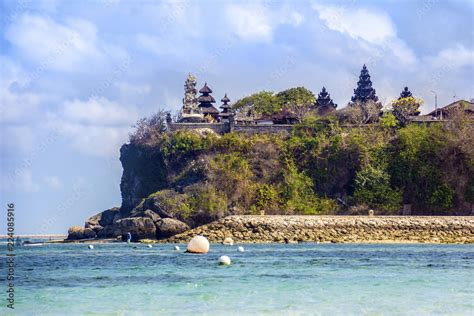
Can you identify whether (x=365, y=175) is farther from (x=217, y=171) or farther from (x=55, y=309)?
(x=55, y=309)

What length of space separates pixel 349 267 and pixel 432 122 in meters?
44.5

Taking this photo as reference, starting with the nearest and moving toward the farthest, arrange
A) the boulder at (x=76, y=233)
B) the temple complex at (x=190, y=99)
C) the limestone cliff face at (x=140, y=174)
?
the limestone cliff face at (x=140, y=174) < the boulder at (x=76, y=233) < the temple complex at (x=190, y=99)

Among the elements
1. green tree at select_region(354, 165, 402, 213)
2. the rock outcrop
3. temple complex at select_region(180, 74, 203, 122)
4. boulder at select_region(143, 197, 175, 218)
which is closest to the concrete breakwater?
the rock outcrop

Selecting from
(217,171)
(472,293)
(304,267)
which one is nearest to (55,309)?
(472,293)

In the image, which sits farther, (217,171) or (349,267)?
(217,171)

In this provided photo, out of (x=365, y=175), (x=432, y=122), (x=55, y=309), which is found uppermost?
(x=432, y=122)

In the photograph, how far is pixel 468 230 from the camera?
6188cm

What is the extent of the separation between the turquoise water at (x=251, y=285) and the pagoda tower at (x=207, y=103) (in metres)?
49.7

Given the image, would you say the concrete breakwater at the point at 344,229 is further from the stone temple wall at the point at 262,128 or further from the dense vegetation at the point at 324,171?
the stone temple wall at the point at 262,128

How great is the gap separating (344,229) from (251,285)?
35.5 meters

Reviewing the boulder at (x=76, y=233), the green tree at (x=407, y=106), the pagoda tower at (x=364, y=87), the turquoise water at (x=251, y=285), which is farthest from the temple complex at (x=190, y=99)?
the turquoise water at (x=251, y=285)

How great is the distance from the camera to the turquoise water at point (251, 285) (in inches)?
887

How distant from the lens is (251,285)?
28.3 metres

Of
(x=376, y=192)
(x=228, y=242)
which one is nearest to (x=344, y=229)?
(x=228, y=242)
